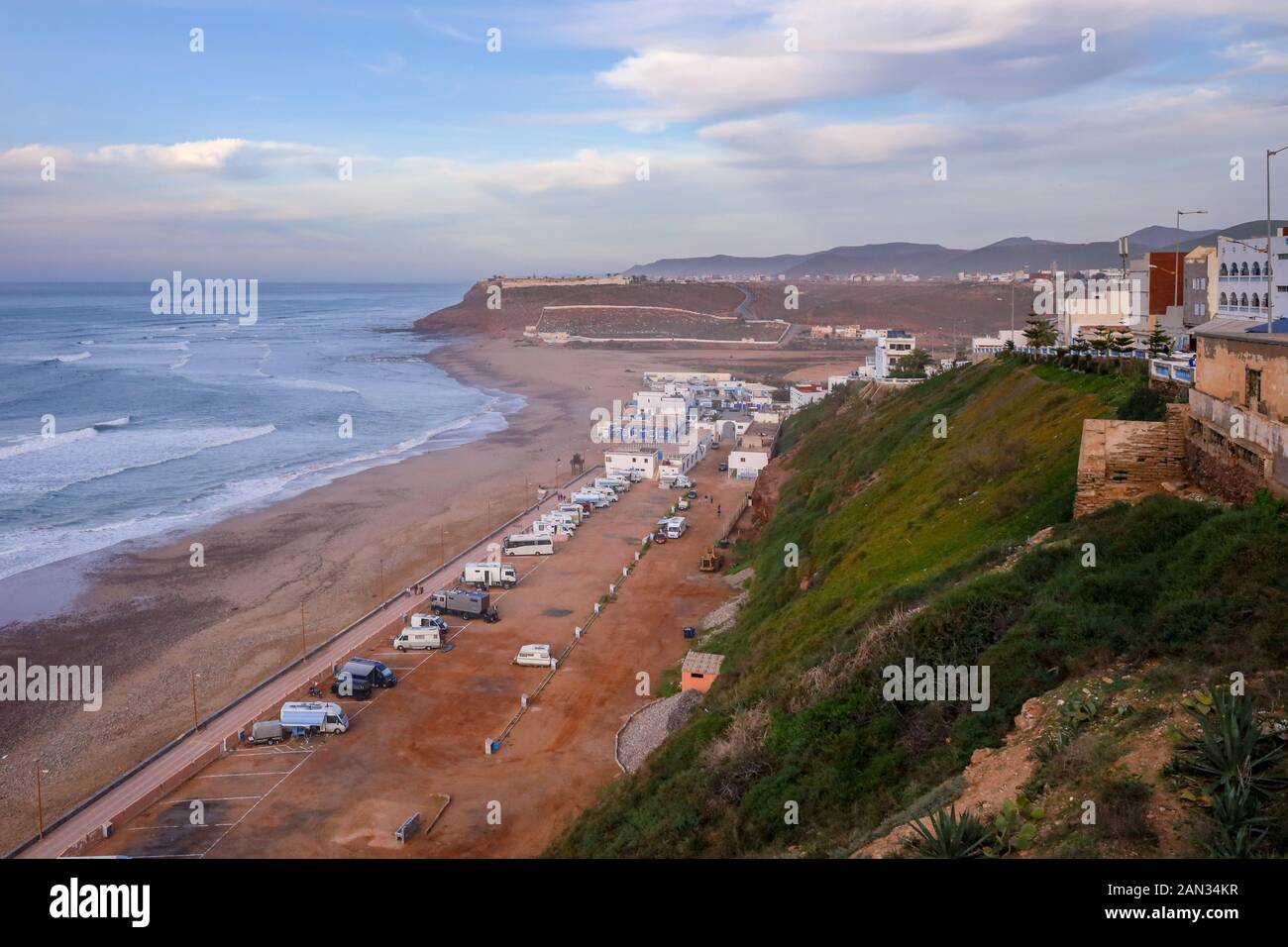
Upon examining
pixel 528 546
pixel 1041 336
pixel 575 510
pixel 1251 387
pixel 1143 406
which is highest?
pixel 1041 336

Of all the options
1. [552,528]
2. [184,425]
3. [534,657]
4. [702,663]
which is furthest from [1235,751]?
[184,425]

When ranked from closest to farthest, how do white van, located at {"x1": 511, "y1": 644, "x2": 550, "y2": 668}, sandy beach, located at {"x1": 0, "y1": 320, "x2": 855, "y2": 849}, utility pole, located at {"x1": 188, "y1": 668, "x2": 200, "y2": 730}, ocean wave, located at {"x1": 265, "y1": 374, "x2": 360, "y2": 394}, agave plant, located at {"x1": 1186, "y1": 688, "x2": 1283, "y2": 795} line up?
agave plant, located at {"x1": 1186, "y1": 688, "x2": 1283, "y2": 795} → sandy beach, located at {"x1": 0, "y1": 320, "x2": 855, "y2": 849} → utility pole, located at {"x1": 188, "y1": 668, "x2": 200, "y2": 730} → white van, located at {"x1": 511, "y1": 644, "x2": 550, "y2": 668} → ocean wave, located at {"x1": 265, "y1": 374, "x2": 360, "y2": 394}

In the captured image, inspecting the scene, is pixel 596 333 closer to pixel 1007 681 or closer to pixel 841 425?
pixel 841 425

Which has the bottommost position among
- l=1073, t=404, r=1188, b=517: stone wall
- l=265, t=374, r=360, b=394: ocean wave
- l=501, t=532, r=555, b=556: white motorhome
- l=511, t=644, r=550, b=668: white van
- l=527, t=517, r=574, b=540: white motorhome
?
l=511, t=644, r=550, b=668: white van

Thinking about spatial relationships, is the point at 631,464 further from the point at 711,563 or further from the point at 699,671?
the point at 699,671

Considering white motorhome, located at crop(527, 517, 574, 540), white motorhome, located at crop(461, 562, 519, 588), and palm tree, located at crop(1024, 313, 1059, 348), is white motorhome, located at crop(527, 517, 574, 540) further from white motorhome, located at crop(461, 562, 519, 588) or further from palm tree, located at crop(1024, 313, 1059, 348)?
palm tree, located at crop(1024, 313, 1059, 348)

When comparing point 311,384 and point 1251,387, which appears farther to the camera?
point 311,384

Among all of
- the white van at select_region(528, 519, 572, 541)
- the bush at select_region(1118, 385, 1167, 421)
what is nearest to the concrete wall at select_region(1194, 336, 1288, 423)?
the bush at select_region(1118, 385, 1167, 421)
